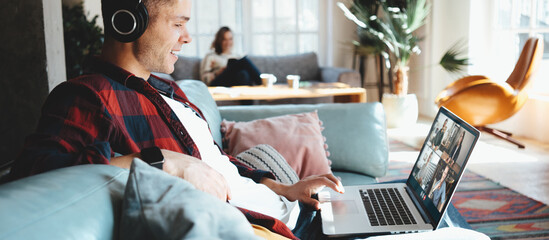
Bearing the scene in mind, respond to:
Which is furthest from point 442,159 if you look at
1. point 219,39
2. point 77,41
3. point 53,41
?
point 219,39

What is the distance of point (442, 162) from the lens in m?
1.31

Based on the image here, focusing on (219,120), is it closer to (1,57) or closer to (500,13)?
(1,57)

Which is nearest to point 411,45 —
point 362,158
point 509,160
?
point 509,160

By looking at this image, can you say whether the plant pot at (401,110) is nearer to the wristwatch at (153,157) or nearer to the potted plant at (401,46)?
the potted plant at (401,46)

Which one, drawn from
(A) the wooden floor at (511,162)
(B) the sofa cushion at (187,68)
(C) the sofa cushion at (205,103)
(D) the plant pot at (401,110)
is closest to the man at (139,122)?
(C) the sofa cushion at (205,103)

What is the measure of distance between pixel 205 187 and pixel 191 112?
20.5 inches

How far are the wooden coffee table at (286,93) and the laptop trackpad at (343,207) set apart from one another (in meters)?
2.57

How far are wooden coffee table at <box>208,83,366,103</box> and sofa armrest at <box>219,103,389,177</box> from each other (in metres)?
1.75

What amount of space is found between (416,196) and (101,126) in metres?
0.89

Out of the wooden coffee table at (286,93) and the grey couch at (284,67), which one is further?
the grey couch at (284,67)

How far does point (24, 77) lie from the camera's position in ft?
8.18

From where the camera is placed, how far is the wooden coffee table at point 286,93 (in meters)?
4.06

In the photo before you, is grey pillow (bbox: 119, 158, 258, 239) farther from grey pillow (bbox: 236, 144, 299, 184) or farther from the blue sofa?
grey pillow (bbox: 236, 144, 299, 184)

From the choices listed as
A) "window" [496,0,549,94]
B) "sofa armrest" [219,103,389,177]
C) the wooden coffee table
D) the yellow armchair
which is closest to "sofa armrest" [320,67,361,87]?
the wooden coffee table
